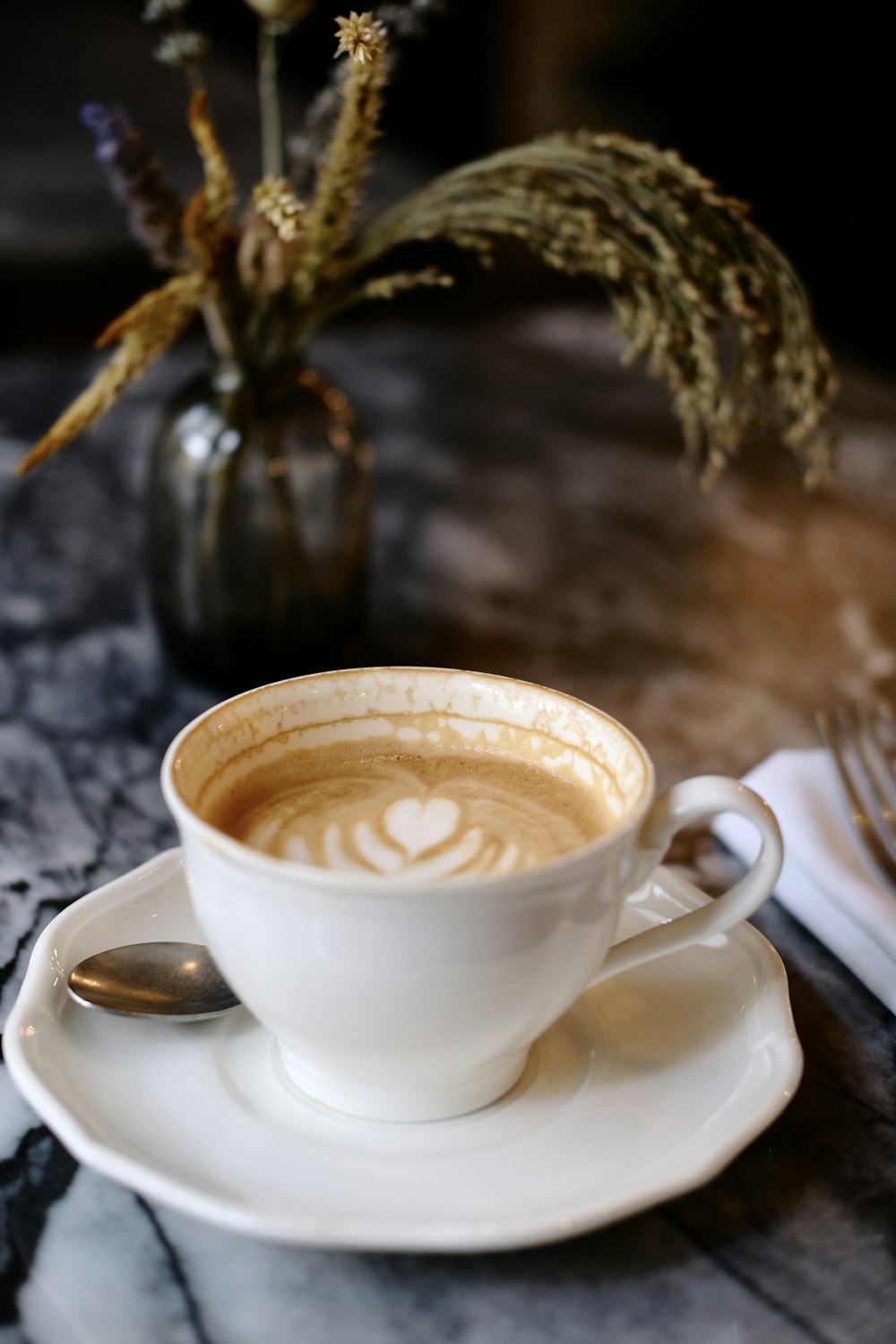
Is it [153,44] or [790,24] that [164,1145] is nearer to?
[790,24]

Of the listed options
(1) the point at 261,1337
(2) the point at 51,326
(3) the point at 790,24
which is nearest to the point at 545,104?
(3) the point at 790,24

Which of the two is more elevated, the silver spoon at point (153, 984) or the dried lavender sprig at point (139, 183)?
the dried lavender sprig at point (139, 183)

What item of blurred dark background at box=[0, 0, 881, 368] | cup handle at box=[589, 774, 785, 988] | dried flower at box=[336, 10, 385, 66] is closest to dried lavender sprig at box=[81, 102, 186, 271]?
dried flower at box=[336, 10, 385, 66]

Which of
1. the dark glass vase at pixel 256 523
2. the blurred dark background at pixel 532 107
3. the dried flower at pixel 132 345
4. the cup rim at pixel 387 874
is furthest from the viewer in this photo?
the blurred dark background at pixel 532 107

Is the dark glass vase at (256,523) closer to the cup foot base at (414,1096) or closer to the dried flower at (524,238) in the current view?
the dried flower at (524,238)

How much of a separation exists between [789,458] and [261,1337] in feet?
4.52

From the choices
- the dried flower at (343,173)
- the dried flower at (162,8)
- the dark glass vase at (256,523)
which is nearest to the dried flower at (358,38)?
the dried flower at (343,173)

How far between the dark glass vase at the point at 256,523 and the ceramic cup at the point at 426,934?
0.40 metres

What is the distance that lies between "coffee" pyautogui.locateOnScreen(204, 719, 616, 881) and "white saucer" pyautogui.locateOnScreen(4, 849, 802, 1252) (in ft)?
0.35

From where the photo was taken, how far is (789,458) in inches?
64.4

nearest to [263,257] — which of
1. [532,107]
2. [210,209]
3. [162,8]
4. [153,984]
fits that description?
[210,209]

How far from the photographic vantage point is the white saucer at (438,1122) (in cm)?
50

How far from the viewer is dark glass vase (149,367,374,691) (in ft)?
3.33

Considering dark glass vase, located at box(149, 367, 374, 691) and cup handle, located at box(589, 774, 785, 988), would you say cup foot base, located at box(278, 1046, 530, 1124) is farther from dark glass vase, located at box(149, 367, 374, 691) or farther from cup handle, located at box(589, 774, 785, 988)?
dark glass vase, located at box(149, 367, 374, 691)
